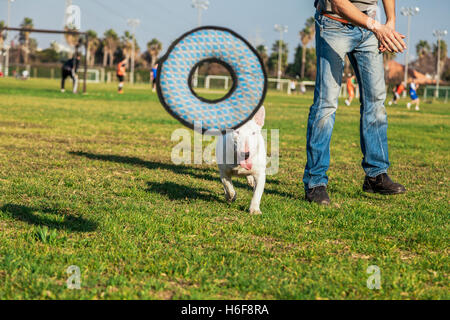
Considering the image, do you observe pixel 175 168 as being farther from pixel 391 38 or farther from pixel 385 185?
pixel 391 38

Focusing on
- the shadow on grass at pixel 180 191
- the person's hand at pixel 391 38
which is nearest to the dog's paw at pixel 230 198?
the shadow on grass at pixel 180 191

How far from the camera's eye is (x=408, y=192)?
6996 millimetres

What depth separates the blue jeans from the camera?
6.02 meters

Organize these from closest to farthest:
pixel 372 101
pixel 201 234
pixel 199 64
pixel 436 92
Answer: pixel 199 64 → pixel 201 234 → pixel 372 101 → pixel 436 92

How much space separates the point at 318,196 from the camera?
19.9ft

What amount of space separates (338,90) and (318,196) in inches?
45.1

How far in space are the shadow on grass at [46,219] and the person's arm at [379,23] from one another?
282 cm

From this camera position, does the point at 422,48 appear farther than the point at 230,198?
Yes

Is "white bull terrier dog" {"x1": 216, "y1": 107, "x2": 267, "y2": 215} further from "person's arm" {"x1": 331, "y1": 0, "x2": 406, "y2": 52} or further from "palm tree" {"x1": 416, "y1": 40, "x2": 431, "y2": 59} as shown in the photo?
"palm tree" {"x1": 416, "y1": 40, "x2": 431, "y2": 59}

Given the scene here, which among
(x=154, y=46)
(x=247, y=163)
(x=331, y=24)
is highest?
(x=154, y=46)

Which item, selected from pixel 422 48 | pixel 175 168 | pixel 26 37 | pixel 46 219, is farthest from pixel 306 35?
pixel 46 219

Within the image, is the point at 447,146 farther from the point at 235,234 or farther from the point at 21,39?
the point at 21,39

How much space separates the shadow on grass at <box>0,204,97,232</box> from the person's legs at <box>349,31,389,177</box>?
3276 millimetres

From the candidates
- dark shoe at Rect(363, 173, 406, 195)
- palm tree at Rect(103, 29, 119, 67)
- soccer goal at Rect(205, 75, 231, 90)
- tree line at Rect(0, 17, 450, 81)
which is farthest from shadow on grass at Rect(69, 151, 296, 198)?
palm tree at Rect(103, 29, 119, 67)
